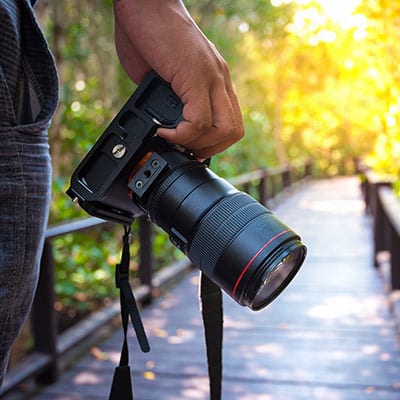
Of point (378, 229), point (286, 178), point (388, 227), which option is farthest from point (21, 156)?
point (286, 178)

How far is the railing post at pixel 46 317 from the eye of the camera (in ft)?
8.86

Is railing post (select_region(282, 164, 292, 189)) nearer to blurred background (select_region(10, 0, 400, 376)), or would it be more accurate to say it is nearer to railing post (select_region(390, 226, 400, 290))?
blurred background (select_region(10, 0, 400, 376))

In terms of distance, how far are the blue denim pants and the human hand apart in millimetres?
137

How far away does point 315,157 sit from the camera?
896 inches

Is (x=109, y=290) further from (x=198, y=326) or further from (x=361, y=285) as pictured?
(x=361, y=285)

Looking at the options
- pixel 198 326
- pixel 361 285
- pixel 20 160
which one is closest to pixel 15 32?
pixel 20 160

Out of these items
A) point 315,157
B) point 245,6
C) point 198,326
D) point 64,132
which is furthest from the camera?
point 315,157

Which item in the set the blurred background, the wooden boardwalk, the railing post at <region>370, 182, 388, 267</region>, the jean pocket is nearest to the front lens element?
the jean pocket

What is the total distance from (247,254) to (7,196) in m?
0.33

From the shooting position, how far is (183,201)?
0.96 m

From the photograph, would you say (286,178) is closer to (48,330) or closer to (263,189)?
(263,189)

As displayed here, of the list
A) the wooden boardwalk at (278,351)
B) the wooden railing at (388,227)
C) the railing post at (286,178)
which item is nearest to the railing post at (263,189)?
the railing post at (286,178)

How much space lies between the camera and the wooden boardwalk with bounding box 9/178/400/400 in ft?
9.23

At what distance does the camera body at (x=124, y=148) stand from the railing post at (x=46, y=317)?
169 centimetres
